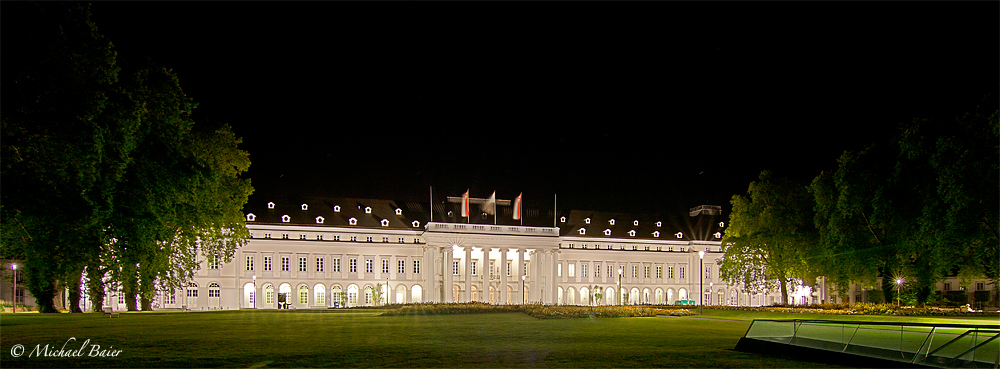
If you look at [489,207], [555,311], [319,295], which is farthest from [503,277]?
[555,311]

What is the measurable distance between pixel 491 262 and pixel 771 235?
41571mm

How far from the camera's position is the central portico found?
88.6 meters

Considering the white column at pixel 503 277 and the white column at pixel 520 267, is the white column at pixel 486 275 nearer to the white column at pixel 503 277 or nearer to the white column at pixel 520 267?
the white column at pixel 503 277

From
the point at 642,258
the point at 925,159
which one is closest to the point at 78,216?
the point at 925,159

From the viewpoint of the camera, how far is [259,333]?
82.2 feet

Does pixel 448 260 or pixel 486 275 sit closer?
pixel 448 260

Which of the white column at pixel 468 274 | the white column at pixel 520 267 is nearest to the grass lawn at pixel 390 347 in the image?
the white column at pixel 468 274

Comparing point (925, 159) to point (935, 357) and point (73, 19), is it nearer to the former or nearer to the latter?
point (935, 357)

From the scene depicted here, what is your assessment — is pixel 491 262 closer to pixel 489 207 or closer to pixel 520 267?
pixel 520 267

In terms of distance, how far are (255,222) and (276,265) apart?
537 cm

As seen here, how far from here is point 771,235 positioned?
6100 centimetres

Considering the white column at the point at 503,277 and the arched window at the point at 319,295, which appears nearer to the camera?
the arched window at the point at 319,295

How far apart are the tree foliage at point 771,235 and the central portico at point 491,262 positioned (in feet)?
88.9

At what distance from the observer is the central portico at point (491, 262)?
88.6 m
